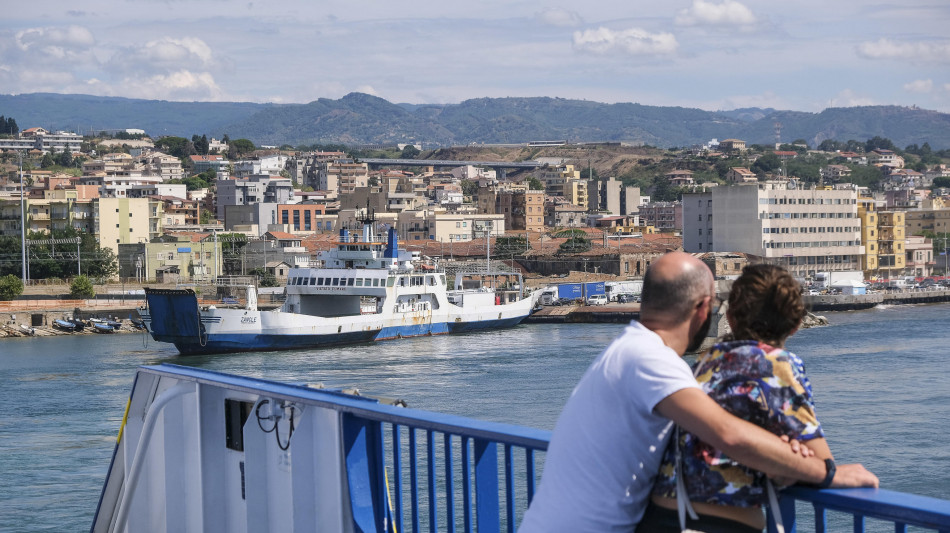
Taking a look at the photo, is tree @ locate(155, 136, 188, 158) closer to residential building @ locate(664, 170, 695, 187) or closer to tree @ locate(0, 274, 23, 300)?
residential building @ locate(664, 170, 695, 187)

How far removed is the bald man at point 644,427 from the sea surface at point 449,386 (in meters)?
7.02

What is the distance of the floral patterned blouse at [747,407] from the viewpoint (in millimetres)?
1783

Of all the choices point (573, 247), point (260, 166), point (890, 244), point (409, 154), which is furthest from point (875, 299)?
point (409, 154)

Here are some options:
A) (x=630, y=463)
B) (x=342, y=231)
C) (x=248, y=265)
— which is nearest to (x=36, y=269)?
(x=248, y=265)

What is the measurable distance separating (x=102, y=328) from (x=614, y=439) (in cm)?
3341

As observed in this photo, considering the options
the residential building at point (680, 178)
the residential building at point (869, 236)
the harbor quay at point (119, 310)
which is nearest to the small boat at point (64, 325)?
the harbor quay at point (119, 310)

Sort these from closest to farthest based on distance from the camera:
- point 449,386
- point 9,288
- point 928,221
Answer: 1. point 449,386
2. point 9,288
3. point 928,221

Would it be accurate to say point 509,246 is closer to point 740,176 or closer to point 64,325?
point 64,325

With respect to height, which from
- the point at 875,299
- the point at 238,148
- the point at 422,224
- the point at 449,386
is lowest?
the point at 875,299

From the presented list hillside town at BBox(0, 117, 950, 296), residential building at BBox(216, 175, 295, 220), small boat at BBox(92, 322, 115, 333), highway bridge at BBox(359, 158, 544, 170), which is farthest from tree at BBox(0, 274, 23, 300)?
highway bridge at BBox(359, 158, 544, 170)

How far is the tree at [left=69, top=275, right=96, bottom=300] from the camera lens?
36.8 meters

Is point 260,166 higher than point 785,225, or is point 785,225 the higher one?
point 260,166

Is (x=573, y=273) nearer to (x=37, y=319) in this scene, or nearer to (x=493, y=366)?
(x=37, y=319)

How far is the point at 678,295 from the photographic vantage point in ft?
6.32
